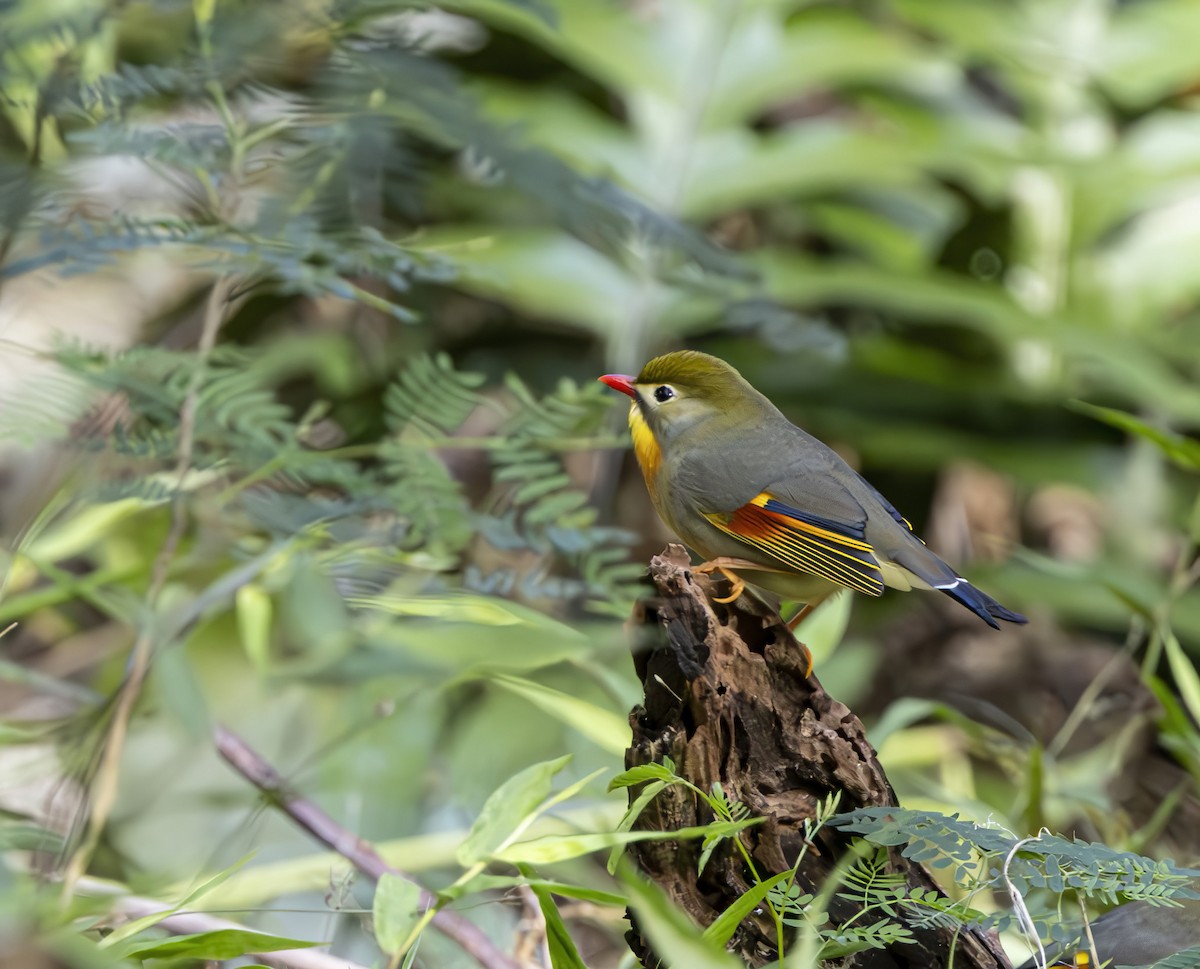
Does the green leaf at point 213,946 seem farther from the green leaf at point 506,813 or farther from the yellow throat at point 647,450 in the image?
the yellow throat at point 647,450

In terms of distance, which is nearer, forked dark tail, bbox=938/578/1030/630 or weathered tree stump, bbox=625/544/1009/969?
weathered tree stump, bbox=625/544/1009/969

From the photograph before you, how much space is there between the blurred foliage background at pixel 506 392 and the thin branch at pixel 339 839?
0.18 feet

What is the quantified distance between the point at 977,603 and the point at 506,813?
0.64 meters

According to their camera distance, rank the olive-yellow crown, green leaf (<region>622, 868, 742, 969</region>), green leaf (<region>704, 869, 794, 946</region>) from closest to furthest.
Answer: green leaf (<region>622, 868, 742, 969</region>) → green leaf (<region>704, 869, 794, 946</region>) → the olive-yellow crown

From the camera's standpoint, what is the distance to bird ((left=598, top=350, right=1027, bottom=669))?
160 centimetres

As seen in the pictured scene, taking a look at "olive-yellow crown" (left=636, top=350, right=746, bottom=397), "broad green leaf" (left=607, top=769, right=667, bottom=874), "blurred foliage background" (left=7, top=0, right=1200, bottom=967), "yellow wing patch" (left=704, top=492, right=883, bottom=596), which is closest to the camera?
"broad green leaf" (left=607, top=769, right=667, bottom=874)

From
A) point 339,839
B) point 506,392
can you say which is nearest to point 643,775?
point 339,839

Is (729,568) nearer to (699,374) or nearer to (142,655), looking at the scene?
(699,374)

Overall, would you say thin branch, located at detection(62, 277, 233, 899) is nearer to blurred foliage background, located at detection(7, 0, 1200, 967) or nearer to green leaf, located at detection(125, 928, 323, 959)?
blurred foliage background, located at detection(7, 0, 1200, 967)

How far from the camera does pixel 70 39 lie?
2266 millimetres

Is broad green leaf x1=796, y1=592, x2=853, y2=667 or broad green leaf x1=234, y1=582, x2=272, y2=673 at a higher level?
broad green leaf x1=796, y1=592, x2=853, y2=667

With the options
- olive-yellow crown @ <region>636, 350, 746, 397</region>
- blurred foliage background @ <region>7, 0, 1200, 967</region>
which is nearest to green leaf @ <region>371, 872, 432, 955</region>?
blurred foliage background @ <region>7, 0, 1200, 967</region>

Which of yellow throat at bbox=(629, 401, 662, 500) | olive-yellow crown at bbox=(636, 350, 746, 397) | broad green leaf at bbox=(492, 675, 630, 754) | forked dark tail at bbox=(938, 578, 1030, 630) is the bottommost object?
broad green leaf at bbox=(492, 675, 630, 754)

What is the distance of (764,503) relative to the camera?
5.40ft
